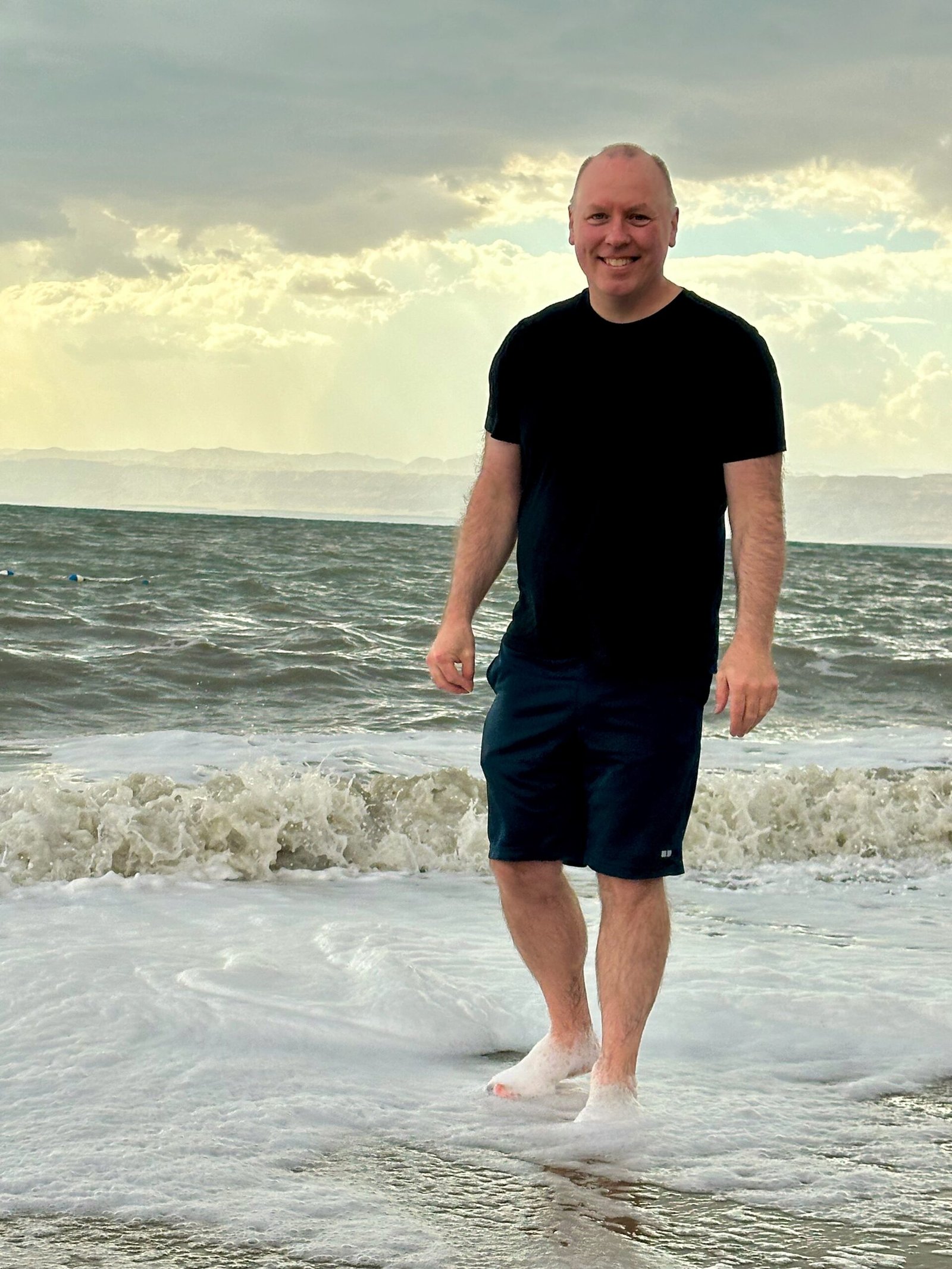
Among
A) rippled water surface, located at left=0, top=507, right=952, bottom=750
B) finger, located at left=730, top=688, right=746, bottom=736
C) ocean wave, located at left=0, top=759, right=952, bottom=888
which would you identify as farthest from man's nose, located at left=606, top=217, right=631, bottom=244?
ocean wave, located at left=0, top=759, right=952, bottom=888

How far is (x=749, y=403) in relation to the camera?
281 centimetres

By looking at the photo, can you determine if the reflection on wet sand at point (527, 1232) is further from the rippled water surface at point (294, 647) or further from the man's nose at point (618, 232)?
the man's nose at point (618, 232)

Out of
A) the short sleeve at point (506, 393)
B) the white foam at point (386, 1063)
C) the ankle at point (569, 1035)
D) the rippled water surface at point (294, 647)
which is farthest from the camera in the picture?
the rippled water surface at point (294, 647)

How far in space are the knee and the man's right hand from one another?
417 millimetres

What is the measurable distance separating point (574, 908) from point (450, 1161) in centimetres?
67

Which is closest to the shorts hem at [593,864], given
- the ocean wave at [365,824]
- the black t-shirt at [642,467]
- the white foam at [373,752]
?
the black t-shirt at [642,467]

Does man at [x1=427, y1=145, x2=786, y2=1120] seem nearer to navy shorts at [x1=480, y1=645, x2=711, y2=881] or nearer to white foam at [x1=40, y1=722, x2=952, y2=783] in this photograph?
navy shorts at [x1=480, y1=645, x2=711, y2=881]

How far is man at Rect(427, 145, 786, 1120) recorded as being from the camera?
2.83m

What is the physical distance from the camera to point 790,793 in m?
7.25

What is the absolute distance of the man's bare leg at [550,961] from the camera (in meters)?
3.06

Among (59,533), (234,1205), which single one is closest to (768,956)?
(234,1205)

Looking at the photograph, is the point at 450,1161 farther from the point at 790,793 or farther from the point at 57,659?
the point at 57,659

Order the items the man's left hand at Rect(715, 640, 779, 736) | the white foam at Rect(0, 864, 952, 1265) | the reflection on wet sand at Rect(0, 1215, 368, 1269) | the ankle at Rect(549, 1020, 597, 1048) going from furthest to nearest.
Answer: the ankle at Rect(549, 1020, 597, 1048) < the man's left hand at Rect(715, 640, 779, 736) < the white foam at Rect(0, 864, 952, 1265) < the reflection on wet sand at Rect(0, 1215, 368, 1269)

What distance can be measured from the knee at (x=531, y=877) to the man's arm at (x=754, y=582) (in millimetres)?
544
